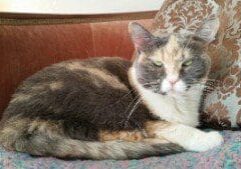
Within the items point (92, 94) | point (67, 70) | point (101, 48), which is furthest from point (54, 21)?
point (92, 94)

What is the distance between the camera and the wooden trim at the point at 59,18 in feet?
4.73

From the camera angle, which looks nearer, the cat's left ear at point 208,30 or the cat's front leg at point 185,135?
the cat's front leg at point 185,135

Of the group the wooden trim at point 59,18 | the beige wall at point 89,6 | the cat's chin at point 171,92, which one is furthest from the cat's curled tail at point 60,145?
the beige wall at point 89,6

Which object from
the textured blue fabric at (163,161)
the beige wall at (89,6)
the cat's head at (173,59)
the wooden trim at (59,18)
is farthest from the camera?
the beige wall at (89,6)

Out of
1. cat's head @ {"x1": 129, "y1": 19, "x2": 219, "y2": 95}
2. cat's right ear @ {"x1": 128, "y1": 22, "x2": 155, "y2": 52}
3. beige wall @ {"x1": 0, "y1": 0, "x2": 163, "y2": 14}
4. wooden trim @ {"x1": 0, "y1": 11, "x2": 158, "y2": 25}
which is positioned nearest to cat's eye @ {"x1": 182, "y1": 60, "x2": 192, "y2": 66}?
cat's head @ {"x1": 129, "y1": 19, "x2": 219, "y2": 95}

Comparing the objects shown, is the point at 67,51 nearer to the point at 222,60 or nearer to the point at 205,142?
the point at 222,60

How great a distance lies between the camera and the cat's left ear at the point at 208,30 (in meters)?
1.18

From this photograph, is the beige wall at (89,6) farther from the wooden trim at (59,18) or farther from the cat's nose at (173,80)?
the cat's nose at (173,80)

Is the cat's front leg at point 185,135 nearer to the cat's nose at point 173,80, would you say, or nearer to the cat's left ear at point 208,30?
the cat's nose at point 173,80

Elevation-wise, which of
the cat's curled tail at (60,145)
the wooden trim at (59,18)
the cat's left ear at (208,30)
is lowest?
the cat's curled tail at (60,145)

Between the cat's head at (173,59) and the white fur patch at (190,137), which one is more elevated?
the cat's head at (173,59)

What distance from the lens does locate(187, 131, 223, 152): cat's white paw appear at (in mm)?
1032

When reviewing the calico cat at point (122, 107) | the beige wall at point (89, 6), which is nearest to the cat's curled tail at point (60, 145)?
the calico cat at point (122, 107)

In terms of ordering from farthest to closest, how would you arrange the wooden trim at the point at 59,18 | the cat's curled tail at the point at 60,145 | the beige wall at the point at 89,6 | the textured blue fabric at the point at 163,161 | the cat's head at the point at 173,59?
the beige wall at the point at 89,6 → the wooden trim at the point at 59,18 → the cat's head at the point at 173,59 → the cat's curled tail at the point at 60,145 → the textured blue fabric at the point at 163,161
